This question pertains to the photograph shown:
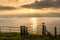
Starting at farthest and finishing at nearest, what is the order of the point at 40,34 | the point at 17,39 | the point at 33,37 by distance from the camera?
the point at 40,34 < the point at 33,37 < the point at 17,39

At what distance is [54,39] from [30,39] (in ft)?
10.4

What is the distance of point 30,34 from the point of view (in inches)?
1298

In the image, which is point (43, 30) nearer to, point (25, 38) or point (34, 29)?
point (34, 29)

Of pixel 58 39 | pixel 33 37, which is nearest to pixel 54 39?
pixel 58 39

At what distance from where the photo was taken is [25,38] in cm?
3014

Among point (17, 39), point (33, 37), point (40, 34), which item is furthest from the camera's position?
point (40, 34)

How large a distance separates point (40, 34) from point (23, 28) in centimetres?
261

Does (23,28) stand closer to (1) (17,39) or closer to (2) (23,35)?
(2) (23,35)

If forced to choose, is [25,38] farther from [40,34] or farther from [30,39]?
[40,34]

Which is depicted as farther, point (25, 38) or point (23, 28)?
→ point (23, 28)

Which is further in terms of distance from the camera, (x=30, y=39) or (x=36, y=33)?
(x=36, y=33)

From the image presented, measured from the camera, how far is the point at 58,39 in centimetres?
3016

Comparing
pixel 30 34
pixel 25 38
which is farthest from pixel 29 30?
pixel 25 38

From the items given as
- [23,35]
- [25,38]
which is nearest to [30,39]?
[25,38]
